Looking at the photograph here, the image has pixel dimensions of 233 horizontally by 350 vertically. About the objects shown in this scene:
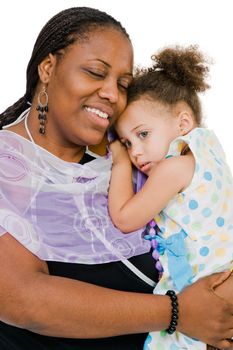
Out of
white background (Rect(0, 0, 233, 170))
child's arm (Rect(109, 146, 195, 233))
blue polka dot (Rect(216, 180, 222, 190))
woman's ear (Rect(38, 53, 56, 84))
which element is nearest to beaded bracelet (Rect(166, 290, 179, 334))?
child's arm (Rect(109, 146, 195, 233))

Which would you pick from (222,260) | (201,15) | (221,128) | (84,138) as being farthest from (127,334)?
(201,15)

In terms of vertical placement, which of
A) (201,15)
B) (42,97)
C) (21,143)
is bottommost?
(21,143)

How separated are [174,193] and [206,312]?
356mm

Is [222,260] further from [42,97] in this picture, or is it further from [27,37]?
[27,37]

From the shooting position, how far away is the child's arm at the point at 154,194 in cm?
208

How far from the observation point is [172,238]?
6.93 feet

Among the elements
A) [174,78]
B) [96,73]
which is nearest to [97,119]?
[96,73]

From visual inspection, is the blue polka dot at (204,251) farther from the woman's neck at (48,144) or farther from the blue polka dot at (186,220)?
the woman's neck at (48,144)

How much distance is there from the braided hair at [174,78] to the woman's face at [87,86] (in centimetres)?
13

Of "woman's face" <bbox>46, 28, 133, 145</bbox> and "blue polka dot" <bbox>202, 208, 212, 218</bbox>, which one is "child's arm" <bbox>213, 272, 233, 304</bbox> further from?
"woman's face" <bbox>46, 28, 133, 145</bbox>

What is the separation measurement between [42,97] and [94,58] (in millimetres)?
215

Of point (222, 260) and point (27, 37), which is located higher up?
point (27, 37)

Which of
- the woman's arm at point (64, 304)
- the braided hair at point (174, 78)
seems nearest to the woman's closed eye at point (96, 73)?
the braided hair at point (174, 78)

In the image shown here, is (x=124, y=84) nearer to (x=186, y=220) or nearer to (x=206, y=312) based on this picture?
(x=186, y=220)
